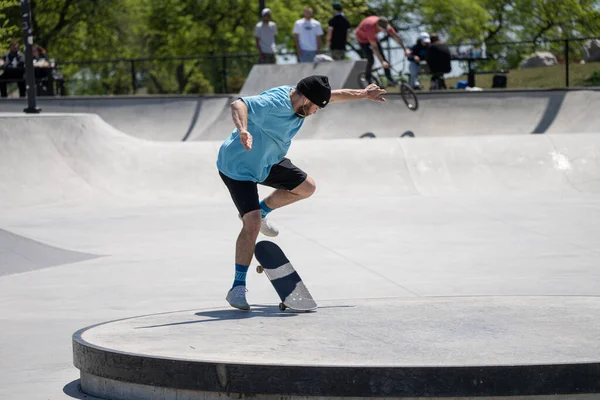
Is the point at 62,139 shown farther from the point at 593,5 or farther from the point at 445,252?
the point at 593,5

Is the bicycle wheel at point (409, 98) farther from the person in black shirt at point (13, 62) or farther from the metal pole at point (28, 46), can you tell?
the person in black shirt at point (13, 62)

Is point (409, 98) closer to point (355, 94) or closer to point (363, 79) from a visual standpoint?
point (363, 79)

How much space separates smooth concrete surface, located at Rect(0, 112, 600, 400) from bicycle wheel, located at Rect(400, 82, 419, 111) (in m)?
1.49

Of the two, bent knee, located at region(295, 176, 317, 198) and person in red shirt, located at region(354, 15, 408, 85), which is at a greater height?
bent knee, located at region(295, 176, 317, 198)

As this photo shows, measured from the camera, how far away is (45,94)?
92.4 ft

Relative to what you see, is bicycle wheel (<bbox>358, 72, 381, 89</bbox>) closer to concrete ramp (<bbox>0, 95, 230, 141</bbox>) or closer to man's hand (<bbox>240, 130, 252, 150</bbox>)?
concrete ramp (<bbox>0, 95, 230, 141</bbox>)

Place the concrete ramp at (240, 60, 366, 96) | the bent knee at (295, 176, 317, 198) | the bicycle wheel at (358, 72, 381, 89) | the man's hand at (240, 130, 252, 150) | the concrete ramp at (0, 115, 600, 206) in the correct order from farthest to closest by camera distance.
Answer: the concrete ramp at (240, 60, 366, 96), the bicycle wheel at (358, 72, 381, 89), the concrete ramp at (0, 115, 600, 206), the bent knee at (295, 176, 317, 198), the man's hand at (240, 130, 252, 150)

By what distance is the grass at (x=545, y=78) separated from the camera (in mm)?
25062

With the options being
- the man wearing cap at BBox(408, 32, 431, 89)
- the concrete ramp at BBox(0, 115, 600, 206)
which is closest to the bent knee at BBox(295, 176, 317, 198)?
the concrete ramp at BBox(0, 115, 600, 206)

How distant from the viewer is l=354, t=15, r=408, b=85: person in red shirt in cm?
2011

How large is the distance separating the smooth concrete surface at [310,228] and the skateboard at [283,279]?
17 centimetres

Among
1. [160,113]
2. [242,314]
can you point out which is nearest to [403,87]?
[160,113]

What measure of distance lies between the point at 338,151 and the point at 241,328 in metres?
11.5

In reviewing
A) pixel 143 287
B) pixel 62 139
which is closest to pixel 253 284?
pixel 143 287
